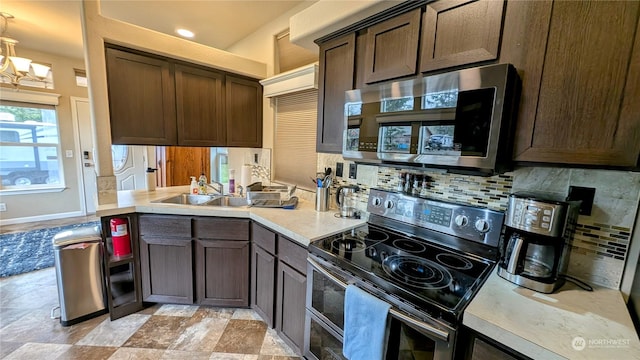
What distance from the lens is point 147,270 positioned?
2.10 m

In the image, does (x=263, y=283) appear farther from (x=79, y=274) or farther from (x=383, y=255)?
(x=79, y=274)

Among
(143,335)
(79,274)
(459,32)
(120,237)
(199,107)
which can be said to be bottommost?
(143,335)

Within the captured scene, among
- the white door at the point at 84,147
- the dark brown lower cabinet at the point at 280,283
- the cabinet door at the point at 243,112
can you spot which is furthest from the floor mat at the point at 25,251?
the dark brown lower cabinet at the point at 280,283

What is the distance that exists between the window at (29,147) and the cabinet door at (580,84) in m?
6.09

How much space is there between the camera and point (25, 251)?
3.16 meters

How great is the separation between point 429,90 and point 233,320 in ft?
7.23

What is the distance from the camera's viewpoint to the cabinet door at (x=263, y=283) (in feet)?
6.00

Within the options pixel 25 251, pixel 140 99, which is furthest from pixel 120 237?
pixel 25 251

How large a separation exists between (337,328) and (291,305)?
0.46 m

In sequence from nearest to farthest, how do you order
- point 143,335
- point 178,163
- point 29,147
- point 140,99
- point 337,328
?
1. point 337,328
2. point 143,335
3. point 140,99
4. point 29,147
5. point 178,163

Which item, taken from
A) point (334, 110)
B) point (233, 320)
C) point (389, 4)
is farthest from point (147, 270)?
point (389, 4)

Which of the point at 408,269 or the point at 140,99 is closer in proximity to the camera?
the point at 408,269

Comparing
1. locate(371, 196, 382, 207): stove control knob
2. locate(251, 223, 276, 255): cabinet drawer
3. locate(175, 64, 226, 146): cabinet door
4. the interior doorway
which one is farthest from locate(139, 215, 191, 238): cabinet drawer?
the interior doorway

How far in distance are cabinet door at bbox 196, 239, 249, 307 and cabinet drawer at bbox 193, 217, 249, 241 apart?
0.16ft
